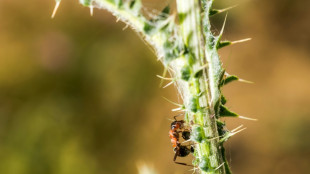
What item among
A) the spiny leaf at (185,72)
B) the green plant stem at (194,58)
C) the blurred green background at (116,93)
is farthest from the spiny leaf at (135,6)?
the blurred green background at (116,93)

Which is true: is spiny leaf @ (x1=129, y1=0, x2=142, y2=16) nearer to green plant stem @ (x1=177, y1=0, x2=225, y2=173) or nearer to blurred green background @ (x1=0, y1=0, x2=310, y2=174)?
green plant stem @ (x1=177, y1=0, x2=225, y2=173)

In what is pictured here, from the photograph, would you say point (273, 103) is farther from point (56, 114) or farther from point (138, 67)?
point (56, 114)

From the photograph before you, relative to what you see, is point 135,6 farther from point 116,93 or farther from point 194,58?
point 116,93

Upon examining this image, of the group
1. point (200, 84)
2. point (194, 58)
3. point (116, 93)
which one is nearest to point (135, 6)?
point (194, 58)

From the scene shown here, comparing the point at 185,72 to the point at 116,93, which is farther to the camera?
the point at 116,93

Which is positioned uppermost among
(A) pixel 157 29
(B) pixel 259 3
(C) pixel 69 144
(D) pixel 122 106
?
(B) pixel 259 3

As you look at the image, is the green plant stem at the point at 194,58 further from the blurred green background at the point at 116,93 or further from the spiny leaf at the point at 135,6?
the blurred green background at the point at 116,93

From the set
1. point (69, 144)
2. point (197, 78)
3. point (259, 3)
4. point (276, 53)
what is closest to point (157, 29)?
point (197, 78)

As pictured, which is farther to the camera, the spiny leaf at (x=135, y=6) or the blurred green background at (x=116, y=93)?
the blurred green background at (x=116, y=93)
